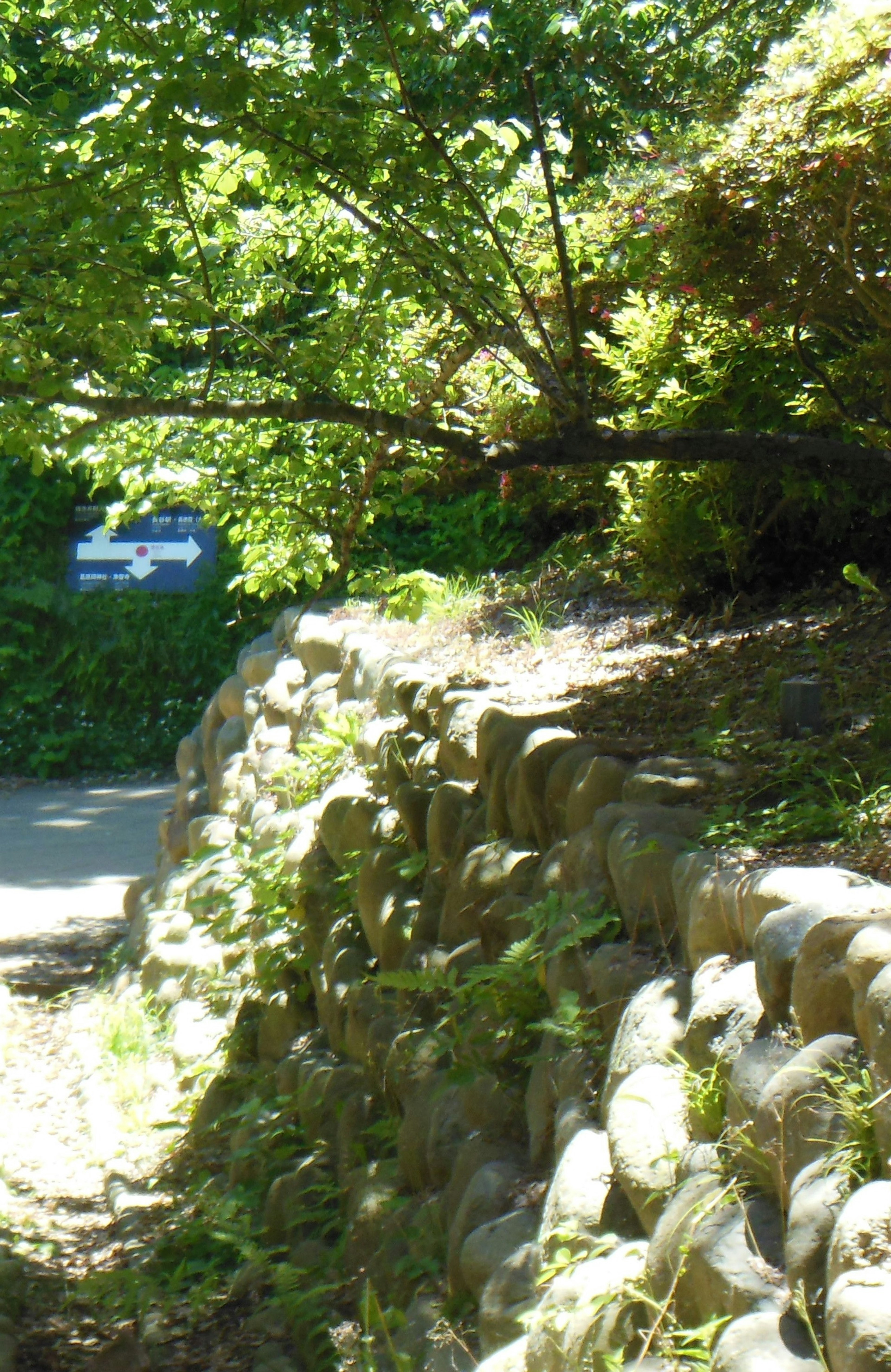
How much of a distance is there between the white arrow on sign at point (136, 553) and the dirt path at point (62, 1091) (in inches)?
122

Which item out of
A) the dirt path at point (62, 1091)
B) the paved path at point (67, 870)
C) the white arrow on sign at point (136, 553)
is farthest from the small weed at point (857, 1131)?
the white arrow on sign at point (136, 553)

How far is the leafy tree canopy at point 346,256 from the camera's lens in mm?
3898

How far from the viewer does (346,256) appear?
17.5ft

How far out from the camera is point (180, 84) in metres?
3.51

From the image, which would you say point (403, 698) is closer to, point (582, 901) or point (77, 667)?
point (582, 901)

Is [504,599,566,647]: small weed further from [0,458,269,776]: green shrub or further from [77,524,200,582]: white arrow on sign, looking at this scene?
[77,524,200,582]: white arrow on sign

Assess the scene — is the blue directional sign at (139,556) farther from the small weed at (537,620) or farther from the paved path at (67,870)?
the small weed at (537,620)

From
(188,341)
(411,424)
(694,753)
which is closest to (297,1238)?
(694,753)

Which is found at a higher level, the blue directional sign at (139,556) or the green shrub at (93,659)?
the blue directional sign at (139,556)

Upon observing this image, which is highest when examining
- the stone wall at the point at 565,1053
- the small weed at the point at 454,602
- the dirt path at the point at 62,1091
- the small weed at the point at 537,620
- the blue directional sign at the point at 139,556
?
the blue directional sign at the point at 139,556

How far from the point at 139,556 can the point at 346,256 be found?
28.9 ft

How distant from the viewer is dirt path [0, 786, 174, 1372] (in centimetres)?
456

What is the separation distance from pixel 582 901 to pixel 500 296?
212 centimetres

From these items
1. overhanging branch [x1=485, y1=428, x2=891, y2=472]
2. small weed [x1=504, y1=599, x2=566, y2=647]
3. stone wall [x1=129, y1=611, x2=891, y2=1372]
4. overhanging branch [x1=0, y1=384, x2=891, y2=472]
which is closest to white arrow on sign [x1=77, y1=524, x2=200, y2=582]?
small weed [x1=504, y1=599, x2=566, y2=647]
